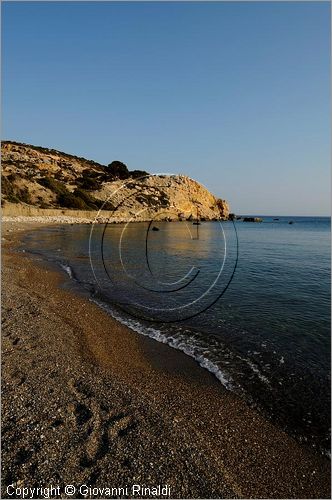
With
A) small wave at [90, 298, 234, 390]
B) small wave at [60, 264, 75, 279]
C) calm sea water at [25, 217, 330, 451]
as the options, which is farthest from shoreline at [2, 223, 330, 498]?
small wave at [60, 264, 75, 279]

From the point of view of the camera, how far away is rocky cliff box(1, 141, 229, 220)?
85.6 metres

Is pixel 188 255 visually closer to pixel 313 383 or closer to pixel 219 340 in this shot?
pixel 219 340

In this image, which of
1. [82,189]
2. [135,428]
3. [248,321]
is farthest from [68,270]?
[82,189]

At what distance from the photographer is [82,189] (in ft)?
356

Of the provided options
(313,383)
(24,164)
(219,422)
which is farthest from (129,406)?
(24,164)

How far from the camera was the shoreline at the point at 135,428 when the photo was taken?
17.9 ft

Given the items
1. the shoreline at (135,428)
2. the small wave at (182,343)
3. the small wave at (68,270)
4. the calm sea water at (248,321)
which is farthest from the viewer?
the small wave at (68,270)

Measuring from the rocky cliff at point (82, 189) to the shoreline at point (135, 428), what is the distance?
52218mm

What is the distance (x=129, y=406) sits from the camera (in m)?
7.36

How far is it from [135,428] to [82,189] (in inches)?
4267

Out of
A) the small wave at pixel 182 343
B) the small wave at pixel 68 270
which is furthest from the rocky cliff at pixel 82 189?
the small wave at pixel 182 343

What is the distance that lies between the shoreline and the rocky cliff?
52.2 metres

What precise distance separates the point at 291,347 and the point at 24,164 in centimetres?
11867

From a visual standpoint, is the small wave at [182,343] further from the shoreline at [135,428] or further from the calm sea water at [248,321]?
the shoreline at [135,428]
